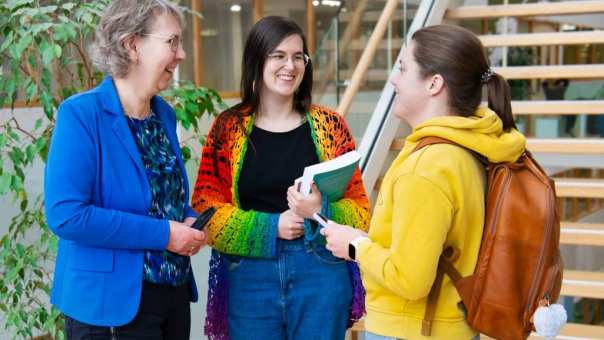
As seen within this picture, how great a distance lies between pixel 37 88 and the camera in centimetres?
239

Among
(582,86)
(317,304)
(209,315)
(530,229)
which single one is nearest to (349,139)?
(317,304)

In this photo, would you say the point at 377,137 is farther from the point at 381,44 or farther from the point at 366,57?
the point at 381,44

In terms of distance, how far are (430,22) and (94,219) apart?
3.78m

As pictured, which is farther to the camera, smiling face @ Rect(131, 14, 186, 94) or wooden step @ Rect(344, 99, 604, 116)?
wooden step @ Rect(344, 99, 604, 116)

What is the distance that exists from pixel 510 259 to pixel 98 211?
976mm

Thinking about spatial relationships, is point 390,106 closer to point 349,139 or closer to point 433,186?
point 349,139

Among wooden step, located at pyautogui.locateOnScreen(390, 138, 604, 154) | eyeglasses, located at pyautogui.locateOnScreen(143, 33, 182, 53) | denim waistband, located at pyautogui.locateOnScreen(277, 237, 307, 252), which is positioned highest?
eyeglasses, located at pyautogui.locateOnScreen(143, 33, 182, 53)

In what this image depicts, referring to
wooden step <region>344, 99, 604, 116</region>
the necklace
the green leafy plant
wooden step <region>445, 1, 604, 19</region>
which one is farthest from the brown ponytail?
wooden step <region>445, 1, 604, 19</region>

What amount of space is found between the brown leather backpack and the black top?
27.0 inches

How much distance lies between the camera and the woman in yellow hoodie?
1.49m

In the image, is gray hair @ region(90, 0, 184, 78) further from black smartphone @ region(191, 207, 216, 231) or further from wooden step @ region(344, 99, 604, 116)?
wooden step @ region(344, 99, 604, 116)

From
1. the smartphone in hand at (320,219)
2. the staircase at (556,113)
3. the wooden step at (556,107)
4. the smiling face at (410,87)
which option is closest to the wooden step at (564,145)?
the staircase at (556,113)

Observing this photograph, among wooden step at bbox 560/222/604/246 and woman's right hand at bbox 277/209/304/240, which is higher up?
woman's right hand at bbox 277/209/304/240

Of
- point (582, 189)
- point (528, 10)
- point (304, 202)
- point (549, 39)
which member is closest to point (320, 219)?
point (304, 202)
